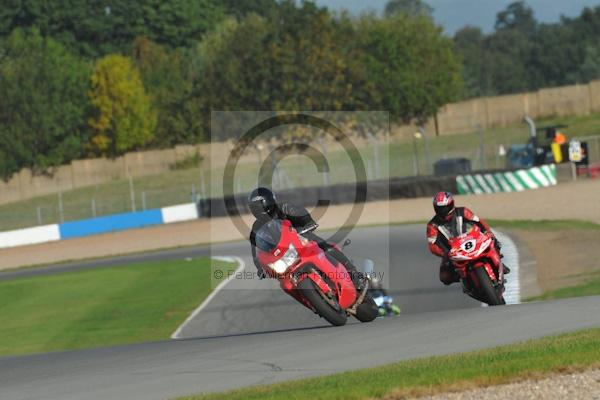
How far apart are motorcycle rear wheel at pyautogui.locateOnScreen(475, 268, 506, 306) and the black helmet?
266 cm

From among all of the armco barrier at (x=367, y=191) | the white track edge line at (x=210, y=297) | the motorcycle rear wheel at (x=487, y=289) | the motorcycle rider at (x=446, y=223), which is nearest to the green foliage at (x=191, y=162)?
the armco barrier at (x=367, y=191)

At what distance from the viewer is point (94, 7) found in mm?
104438

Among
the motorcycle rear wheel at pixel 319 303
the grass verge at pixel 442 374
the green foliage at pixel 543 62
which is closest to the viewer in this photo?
the grass verge at pixel 442 374

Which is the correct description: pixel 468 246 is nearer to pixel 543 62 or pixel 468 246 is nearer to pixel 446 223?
pixel 446 223

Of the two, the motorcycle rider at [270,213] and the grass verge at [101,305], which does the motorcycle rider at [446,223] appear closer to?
the motorcycle rider at [270,213]

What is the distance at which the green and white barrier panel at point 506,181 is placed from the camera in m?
38.5

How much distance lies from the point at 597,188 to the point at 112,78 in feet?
148

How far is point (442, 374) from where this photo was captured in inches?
336

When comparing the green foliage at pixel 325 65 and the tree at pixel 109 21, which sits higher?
the tree at pixel 109 21

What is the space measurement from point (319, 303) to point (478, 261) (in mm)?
2176

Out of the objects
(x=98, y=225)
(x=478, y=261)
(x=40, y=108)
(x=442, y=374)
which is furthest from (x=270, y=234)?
(x=40, y=108)

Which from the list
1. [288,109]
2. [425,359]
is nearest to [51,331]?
[425,359]

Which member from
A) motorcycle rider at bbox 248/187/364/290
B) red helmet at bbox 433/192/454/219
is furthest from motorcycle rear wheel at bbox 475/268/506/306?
motorcycle rider at bbox 248/187/364/290

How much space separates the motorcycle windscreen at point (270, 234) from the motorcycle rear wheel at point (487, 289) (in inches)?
102
